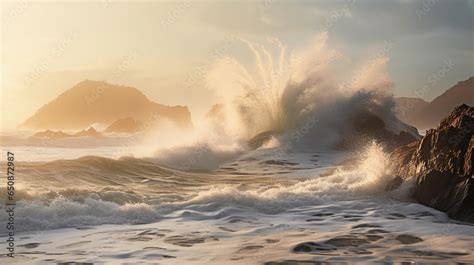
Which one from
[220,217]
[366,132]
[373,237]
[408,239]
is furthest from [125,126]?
[408,239]

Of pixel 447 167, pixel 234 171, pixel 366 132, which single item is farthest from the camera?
pixel 366 132

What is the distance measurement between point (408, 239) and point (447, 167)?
11.0ft

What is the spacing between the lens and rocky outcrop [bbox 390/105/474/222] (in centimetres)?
878

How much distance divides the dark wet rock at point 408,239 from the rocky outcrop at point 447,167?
1.78 meters

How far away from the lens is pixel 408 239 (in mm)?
6812

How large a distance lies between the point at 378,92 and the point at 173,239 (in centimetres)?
2325

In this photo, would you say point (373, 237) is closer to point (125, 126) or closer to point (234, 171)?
point (234, 171)

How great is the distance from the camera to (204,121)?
31.4 meters

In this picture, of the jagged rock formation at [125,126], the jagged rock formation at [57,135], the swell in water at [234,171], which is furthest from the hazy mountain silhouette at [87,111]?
the swell in water at [234,171]

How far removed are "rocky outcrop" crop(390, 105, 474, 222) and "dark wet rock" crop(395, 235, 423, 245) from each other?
178 cm

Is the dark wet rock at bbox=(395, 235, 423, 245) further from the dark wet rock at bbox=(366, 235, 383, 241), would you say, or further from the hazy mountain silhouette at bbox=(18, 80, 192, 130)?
the hazy mountain silhouette at bbox=(18, 80, 192, 130)

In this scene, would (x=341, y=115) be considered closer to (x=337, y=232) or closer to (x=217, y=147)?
(x=217, y=147)

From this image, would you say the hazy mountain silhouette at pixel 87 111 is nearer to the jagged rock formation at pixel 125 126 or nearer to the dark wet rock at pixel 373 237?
the jagged rock formation at pixel 125 126

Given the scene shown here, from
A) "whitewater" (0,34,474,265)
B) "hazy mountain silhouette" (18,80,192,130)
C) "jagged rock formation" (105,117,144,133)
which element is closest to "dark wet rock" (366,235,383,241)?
"whitewater" (0,34,474,265)
